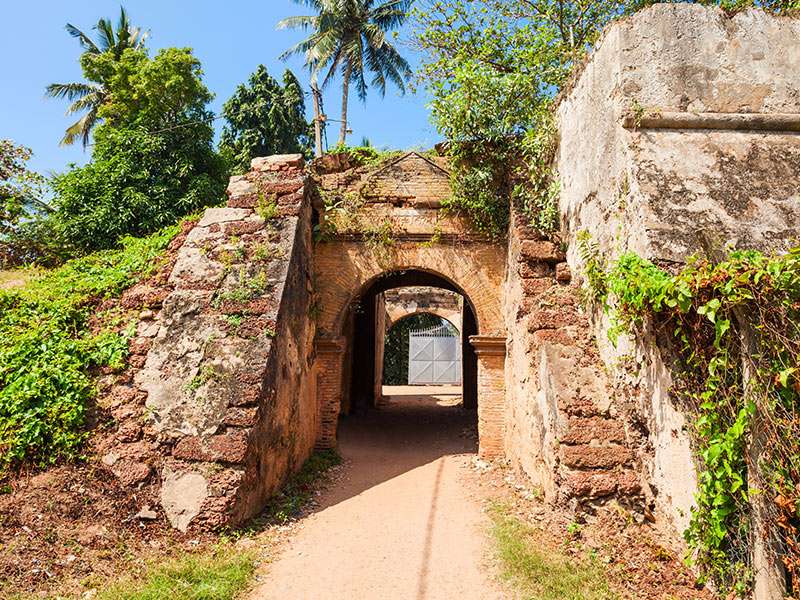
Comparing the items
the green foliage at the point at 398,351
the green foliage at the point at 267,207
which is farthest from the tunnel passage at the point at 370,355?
the green foliage at the point at 398,351

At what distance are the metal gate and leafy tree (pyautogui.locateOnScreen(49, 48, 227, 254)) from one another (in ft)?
38.3

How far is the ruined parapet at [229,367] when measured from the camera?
191 inches

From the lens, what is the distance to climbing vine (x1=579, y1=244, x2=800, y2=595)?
3205 millimetres

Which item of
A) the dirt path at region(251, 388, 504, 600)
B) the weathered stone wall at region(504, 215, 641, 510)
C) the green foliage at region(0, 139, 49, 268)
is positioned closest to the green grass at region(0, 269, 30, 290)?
the green foliage at region(0, 139, 49, 268)

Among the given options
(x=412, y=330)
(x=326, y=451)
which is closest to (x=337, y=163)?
(x=326, y=451)

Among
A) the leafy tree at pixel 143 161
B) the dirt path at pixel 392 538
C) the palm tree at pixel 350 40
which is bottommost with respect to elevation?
the dirt path at pixel 392 538

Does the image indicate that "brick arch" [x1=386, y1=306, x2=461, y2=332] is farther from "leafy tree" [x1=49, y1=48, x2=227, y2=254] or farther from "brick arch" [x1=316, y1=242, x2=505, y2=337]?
"brick arch" [x1=316, y1=242, x2=505, y2=337]

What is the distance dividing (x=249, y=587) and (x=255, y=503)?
119 cm

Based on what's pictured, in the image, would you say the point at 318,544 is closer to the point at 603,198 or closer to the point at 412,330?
the point at 603,198

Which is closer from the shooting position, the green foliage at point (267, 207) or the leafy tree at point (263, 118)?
the green foliage at point (267, 207)

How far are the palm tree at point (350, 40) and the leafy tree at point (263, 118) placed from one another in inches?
63.9

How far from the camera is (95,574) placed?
3.92m

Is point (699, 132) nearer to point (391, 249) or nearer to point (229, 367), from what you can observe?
point (391, 249)

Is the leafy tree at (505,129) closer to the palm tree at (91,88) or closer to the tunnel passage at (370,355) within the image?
the tunnel passage at (370,355)
